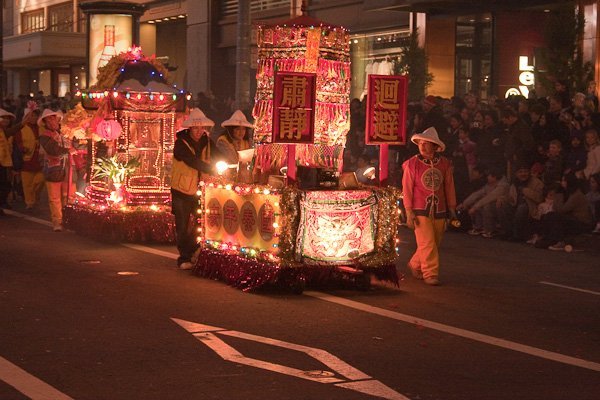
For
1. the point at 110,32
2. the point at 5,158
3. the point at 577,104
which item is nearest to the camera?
the point at 577,104

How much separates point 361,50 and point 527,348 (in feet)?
69.3

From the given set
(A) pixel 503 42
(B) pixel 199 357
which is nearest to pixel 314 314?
(B) pixel 199 357

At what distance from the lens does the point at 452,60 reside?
27625 millimetres

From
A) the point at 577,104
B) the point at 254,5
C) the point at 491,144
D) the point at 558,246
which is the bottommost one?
the point at 558,246

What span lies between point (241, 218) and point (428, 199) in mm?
2016

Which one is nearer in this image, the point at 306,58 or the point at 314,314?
the point at 314,314

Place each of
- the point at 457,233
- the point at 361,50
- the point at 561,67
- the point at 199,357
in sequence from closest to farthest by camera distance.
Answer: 1. the point at 199,357
2. the point at 457,233
3. the point at 561,67
4. the point at 361,50

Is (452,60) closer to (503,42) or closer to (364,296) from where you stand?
(503,42)

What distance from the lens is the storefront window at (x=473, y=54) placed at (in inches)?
1056

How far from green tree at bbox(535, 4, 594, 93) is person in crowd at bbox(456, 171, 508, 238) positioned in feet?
9.68

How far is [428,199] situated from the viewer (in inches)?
481

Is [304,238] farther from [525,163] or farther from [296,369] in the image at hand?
[525,163]

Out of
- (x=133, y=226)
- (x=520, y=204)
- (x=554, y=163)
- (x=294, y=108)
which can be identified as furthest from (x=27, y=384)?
(x=554, y=163)

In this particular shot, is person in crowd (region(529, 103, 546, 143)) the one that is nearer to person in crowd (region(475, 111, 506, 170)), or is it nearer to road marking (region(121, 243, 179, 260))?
person in crowd (region(475, 111, 506, 170))
